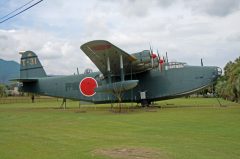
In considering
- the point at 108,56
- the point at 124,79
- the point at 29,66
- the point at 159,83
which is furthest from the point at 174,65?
the point at 29,66

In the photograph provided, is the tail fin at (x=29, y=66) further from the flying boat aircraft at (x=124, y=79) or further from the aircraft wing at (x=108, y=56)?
the aircraft wing at (x=108, y=56)

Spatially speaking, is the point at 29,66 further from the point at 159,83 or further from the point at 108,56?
the point at 159,83

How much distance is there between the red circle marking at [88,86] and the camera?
3209 cm

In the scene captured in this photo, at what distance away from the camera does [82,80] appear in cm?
3281

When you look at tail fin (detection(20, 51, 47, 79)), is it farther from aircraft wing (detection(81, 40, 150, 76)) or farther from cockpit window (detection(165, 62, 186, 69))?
cockpit window (detection(165, 62, 186, 69))

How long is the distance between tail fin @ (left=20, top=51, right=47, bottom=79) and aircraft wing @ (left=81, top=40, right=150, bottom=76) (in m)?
9.12

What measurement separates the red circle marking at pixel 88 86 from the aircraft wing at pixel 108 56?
220cm

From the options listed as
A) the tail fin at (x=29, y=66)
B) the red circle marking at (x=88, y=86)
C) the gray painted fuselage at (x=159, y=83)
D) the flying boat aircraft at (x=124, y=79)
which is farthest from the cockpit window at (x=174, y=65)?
the tail fin at (x=29, y=66)

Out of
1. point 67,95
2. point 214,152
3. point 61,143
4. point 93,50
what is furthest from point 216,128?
point 67,95

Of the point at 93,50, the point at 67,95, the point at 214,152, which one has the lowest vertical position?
the point at 214,152

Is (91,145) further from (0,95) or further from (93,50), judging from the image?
(0,95)

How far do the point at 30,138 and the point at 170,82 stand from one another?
18834 mm

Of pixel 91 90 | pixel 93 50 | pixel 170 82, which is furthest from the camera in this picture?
pixel 91 90

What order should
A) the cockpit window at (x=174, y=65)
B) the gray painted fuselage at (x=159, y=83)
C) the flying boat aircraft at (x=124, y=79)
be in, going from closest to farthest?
1. the flying boat aircraft at (x=124, y=79)
2. the gray painted fuselage at (x=159, y=83)
3. the cockpit window at (x=174, y=65)
